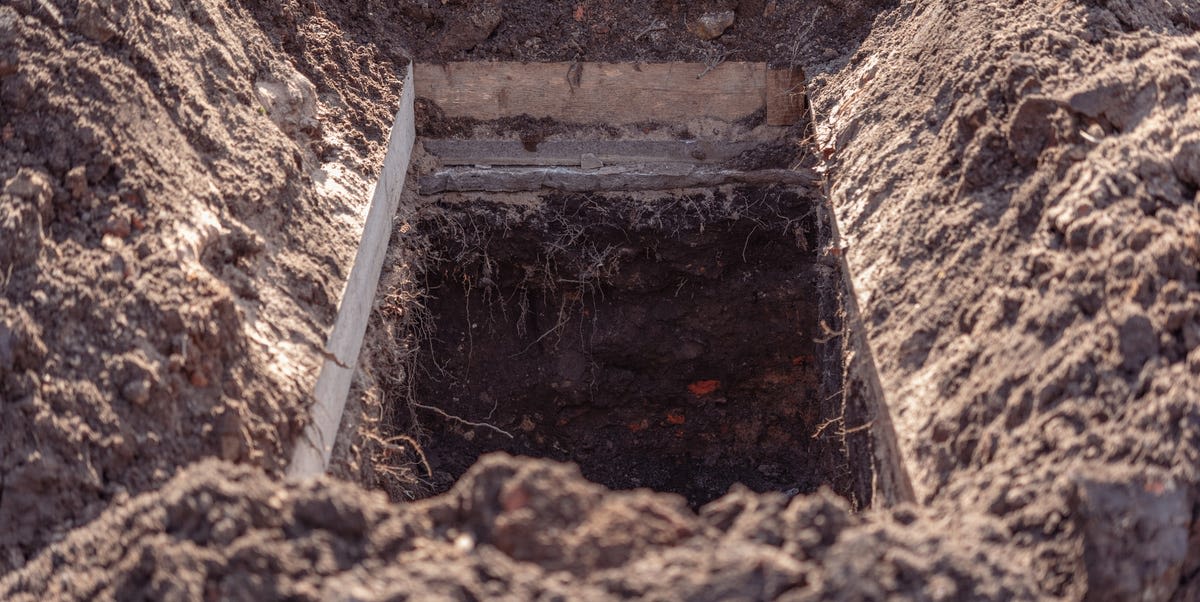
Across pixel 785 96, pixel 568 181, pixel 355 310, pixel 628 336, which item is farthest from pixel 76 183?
pixel 785 96

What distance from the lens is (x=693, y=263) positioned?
19.2ft

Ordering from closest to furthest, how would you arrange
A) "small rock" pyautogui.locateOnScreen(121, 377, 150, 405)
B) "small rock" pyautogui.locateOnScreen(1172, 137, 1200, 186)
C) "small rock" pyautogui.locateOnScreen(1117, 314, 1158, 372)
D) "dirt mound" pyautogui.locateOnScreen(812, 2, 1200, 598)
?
"dirt mound" pyautogui.locateOnScreen(812, 2, 1200, 598), "small rock" pyautogui.locateOnScreen(1117, 314, 1158, 372), "small rock" pyautogui.locateOnScreen(121, 377, 150, 405), "small rock" pyautogui.locateOnScreen(1172, 137, 1200, 186)

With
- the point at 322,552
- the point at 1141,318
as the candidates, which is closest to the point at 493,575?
the point at 322,552

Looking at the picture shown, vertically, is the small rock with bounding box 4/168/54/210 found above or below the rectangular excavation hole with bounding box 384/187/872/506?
below

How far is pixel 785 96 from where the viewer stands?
20.4ft

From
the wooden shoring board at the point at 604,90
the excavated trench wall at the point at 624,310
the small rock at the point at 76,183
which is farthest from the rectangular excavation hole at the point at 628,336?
the small rock at the point at 76,183

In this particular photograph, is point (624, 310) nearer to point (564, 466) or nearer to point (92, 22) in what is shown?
point (564, 466)

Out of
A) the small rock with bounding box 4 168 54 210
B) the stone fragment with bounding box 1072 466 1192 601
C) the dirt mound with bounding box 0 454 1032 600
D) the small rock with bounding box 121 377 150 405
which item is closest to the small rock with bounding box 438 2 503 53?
the small rock with bounding box 4 168 54 210

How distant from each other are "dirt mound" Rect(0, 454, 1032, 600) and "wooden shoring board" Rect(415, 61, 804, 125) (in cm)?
399

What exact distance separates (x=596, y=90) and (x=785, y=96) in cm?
111

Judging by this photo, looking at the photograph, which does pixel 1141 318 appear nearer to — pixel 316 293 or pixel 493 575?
pixel 493 575

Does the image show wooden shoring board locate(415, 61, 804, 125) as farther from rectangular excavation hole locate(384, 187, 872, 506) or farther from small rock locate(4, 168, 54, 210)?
small rock locate(4, 168, 54, 210)

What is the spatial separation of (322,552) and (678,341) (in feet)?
12.5

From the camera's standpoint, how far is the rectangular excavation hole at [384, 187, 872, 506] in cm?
570
